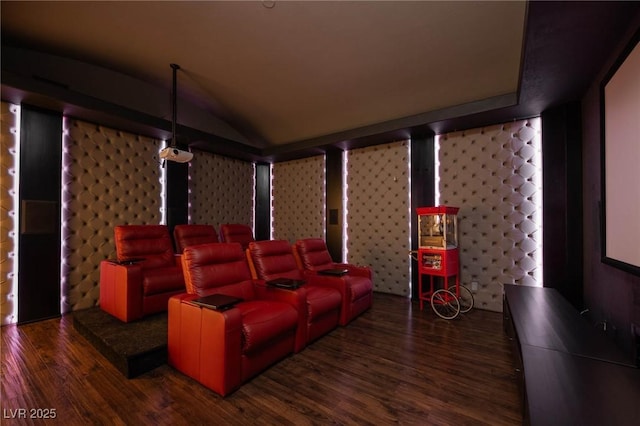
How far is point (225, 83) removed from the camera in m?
3.85

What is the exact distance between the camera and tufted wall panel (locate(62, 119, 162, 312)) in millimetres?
3477

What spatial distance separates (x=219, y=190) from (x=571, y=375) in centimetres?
515

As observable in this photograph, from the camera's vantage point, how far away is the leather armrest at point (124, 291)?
2832 mm

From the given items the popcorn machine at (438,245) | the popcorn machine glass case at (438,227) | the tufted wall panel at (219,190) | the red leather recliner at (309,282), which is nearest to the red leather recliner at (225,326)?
the red leather recliner at (309,282)

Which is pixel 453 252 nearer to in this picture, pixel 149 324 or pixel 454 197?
pixel 454 197

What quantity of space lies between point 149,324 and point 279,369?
58.3 inches

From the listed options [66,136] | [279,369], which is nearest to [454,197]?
[279,369]

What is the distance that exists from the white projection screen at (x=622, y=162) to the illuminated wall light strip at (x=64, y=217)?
208 inches

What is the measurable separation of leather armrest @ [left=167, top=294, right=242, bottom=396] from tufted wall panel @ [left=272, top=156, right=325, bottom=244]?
3354mm

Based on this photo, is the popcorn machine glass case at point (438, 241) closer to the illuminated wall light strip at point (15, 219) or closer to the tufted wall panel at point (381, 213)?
the tufted wall panel at point (381, 213)

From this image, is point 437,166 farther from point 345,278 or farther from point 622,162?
point 622,162

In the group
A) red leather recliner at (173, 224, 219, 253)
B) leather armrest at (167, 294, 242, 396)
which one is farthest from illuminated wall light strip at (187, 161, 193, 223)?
leather armrest at (167, 294, 242, 396)

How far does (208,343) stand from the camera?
1900 millimetres

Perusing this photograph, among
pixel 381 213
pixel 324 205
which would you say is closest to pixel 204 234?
pixel 324 205
